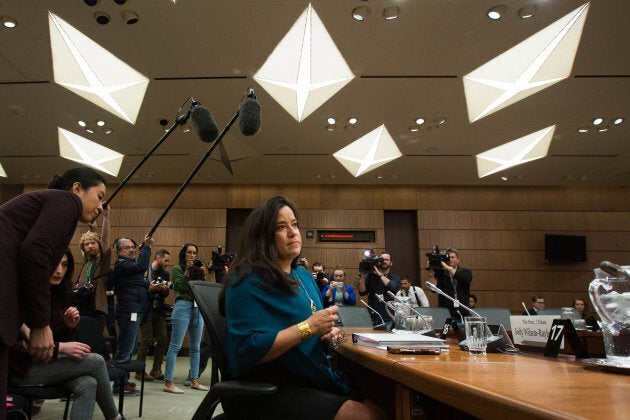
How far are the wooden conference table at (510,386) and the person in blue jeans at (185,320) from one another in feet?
9.83

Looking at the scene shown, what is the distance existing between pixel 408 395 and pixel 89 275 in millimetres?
3098

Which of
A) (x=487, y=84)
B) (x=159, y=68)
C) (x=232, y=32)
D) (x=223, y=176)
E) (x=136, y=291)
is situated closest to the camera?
(x=136, y=291)

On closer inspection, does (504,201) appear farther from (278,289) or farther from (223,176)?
(278,289)

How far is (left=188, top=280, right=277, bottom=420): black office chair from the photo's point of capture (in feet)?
3.38

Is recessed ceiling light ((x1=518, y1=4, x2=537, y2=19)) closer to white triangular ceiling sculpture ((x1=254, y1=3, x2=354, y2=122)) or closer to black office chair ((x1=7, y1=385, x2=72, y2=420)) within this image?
white triangular ceiling sculpture ((x1=254, y1=3, x2=354, y2=122))

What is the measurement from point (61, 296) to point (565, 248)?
9.03m

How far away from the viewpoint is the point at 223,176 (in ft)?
26.7

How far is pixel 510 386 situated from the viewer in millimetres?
627

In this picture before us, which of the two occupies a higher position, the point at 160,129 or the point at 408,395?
the point at 160,129

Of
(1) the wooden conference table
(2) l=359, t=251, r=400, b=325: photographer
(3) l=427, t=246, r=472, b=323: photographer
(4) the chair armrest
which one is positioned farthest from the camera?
(2) l=359, t=251, r=400, b=325: photographer

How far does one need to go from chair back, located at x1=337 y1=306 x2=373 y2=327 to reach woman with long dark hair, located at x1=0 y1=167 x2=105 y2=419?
196 centimetres

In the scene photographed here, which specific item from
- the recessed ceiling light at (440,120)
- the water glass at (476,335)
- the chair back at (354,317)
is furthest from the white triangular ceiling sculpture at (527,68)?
the water glass at (476,335)

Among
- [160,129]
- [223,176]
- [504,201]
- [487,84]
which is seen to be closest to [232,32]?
[160,129]

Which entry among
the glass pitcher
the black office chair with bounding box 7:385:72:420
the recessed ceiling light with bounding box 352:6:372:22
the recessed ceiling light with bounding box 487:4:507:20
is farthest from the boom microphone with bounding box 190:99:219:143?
the recessed ceiling light with bounding box 487:4:507:20
